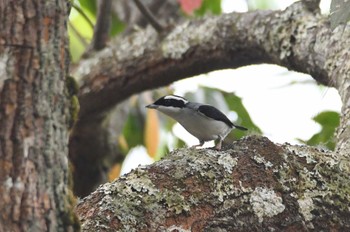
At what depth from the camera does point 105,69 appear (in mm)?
4359

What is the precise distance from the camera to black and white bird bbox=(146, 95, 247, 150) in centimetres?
392

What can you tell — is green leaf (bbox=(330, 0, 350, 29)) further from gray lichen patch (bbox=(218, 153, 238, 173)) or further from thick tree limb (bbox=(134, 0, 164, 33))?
thick tree limb (bbox=(134, 0, 164, 33))

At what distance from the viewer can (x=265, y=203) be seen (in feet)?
7.61

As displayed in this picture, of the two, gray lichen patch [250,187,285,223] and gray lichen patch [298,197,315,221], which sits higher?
gray lichen patch [250,187,285,223]

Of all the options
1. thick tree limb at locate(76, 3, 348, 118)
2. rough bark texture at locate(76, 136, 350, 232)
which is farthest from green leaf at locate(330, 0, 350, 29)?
thick tree limb at locate(76, 3, 348, 118)

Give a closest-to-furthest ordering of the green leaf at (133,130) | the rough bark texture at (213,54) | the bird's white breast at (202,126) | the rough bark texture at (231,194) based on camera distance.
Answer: the rough bark texture at (231,194)
the rough bark texture at (213,54)
the bird's white breast at (202,126)
the green leaf at (133,130)

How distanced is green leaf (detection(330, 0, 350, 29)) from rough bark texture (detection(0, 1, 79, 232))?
1049 millimetres

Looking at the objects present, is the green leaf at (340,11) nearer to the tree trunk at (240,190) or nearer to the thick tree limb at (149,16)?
the tree trunk at (240,190)

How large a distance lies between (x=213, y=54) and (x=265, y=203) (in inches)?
69.7

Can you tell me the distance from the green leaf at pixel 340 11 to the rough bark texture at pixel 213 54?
659 mm

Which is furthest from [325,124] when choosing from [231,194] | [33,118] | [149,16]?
[33,118]

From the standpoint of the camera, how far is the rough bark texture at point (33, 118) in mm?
1553

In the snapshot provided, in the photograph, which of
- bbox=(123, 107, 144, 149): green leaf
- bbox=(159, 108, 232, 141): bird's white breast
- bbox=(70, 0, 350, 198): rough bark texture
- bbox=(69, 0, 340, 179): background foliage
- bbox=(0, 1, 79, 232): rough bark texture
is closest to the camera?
bbox=(0, 1, 79, 232): rough bark texture

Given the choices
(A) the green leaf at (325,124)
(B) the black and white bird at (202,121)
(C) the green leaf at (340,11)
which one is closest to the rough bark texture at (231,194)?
(C) the green leaf at (340,11)
